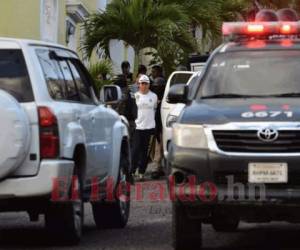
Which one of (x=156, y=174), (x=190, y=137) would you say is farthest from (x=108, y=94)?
(x=156, y=174)

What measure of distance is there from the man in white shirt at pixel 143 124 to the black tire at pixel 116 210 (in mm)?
5463

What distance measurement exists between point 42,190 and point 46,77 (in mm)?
1126

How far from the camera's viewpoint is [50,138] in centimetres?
862

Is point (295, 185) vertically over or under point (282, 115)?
under

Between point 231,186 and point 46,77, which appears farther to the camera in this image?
point 46,77

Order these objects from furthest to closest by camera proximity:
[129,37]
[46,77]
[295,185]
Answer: [129,37] → [46,77] → [295,185]

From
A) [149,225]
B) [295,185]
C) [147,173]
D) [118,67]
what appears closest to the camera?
[295,185]

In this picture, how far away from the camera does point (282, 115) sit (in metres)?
8.45

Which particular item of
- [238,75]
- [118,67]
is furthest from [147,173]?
[118,67]

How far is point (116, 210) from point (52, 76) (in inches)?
85.2

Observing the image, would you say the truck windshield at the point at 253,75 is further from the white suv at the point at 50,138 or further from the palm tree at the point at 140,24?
the palm tree at the point at 140,24

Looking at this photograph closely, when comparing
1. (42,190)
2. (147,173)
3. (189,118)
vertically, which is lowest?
(147,173)

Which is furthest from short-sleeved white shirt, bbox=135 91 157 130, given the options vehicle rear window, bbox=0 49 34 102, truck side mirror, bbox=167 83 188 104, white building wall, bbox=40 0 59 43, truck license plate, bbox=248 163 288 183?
truck license plate, bbox=248 163 288 183

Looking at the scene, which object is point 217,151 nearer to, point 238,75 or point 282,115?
point 282,115
